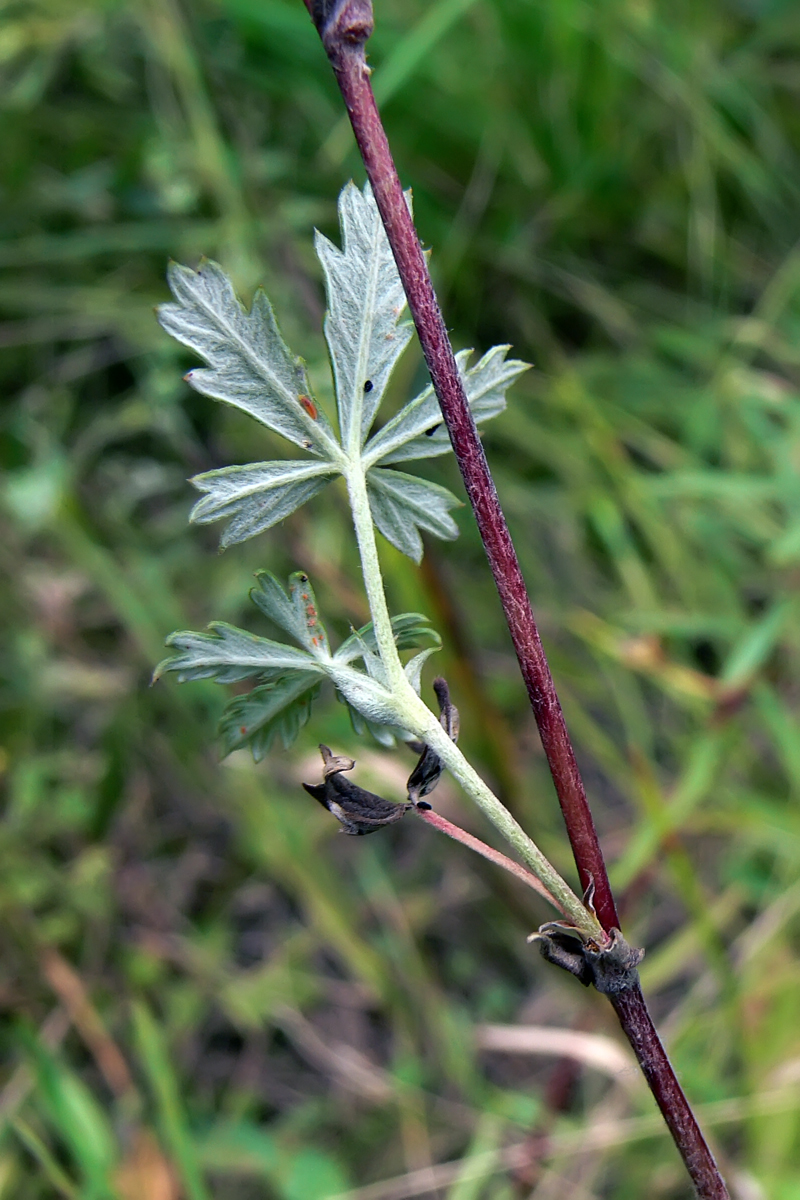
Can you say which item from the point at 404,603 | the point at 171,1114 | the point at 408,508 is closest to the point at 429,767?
the point at 408,508

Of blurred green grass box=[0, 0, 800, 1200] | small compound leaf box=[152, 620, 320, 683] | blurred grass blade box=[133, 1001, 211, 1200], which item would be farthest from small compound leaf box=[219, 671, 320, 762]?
blurred grass blade box=[133, 1001, 211, 1200]

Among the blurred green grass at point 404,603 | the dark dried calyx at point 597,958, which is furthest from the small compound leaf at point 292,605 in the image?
the blurred green grass at point 404,603

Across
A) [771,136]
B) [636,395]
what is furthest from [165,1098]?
[771,136]

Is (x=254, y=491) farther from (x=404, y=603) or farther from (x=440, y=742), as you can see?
(x=404, y=603)

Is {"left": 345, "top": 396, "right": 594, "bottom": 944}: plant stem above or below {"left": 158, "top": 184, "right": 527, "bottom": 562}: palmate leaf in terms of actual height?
below

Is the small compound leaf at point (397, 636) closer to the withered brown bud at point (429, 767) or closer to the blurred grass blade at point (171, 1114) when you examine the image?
the withered brown bud at point (429, 767)

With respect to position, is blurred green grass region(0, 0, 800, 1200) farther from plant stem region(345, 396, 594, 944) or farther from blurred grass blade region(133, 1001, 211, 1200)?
plant stem region(345, 396, 594, 944)
